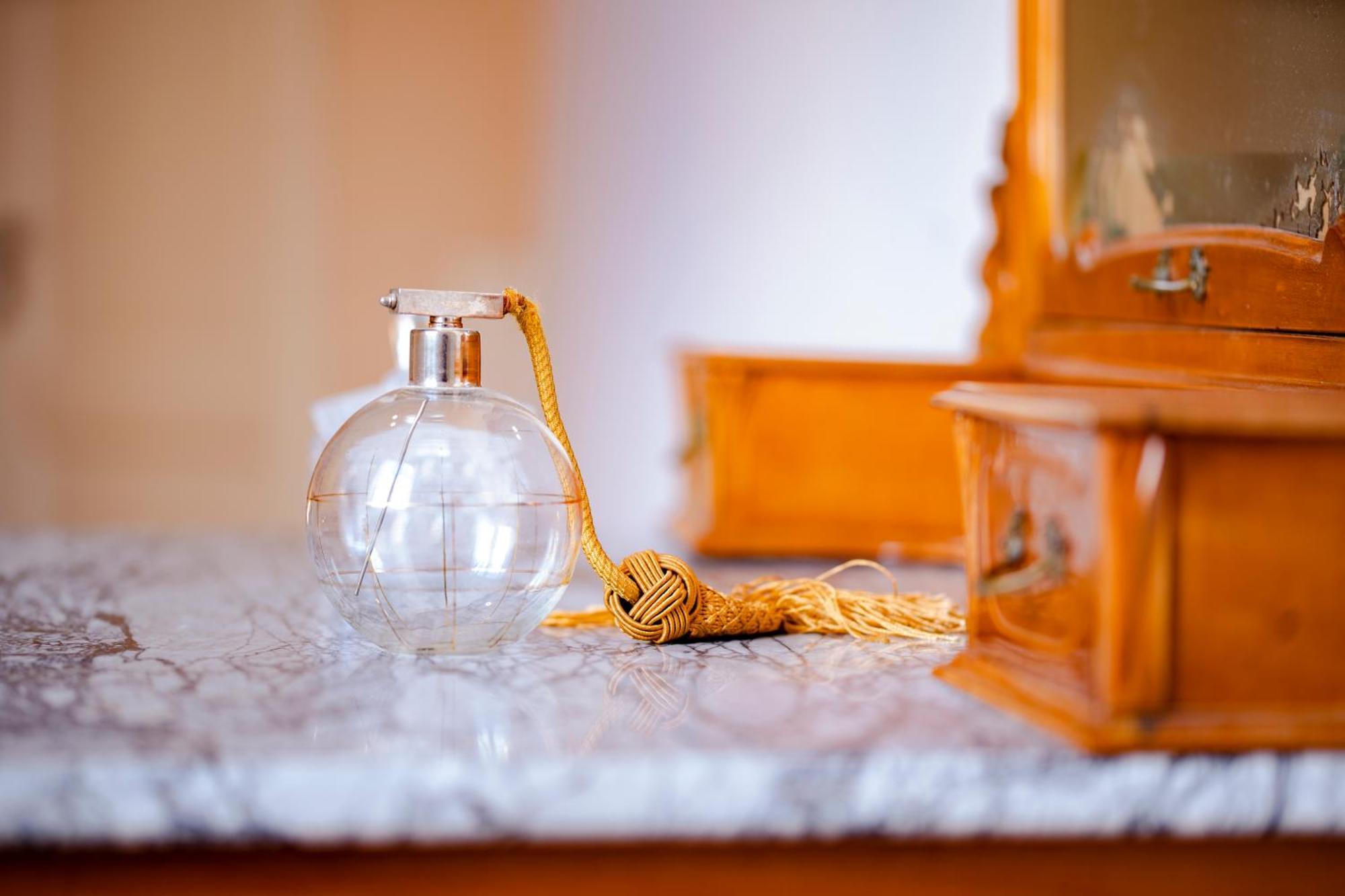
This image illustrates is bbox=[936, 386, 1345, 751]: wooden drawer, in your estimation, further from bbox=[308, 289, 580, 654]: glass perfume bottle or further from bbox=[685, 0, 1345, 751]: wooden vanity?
bbox=[308, 289, 580, 654]: glass perfume bottle

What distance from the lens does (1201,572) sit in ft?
1.73

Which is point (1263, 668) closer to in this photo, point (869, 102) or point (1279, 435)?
point (1279, 435)

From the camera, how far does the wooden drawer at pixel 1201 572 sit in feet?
1.70

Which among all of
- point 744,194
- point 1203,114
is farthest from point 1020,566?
point 744,194

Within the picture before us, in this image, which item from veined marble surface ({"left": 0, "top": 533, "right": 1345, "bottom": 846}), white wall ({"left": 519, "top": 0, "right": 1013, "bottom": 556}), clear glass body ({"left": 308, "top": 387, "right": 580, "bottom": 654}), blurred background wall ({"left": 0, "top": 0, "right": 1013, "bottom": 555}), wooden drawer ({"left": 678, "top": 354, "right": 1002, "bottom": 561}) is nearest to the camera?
veined marble surface ({"left": 0, "top": 533, "right": 1345, "bottom": 846})

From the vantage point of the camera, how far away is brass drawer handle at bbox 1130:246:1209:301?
0.87 m

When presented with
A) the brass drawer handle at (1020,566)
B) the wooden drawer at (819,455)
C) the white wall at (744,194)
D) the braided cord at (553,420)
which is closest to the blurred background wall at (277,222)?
the white wall at (744,194)

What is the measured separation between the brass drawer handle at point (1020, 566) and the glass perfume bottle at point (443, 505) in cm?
22

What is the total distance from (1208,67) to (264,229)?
3.15m

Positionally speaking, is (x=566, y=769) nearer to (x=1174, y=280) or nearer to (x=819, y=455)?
(x=1174, y=280)

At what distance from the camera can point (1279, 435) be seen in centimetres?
52

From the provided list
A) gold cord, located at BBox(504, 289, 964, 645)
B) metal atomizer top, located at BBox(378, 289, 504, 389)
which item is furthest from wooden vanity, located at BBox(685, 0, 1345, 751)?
metal atomizer top, located at BBox(378, 289, 504, 389)

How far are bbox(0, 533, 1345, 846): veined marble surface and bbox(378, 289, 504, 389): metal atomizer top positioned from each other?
164 millimetres

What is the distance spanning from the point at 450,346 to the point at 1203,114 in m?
0.53
